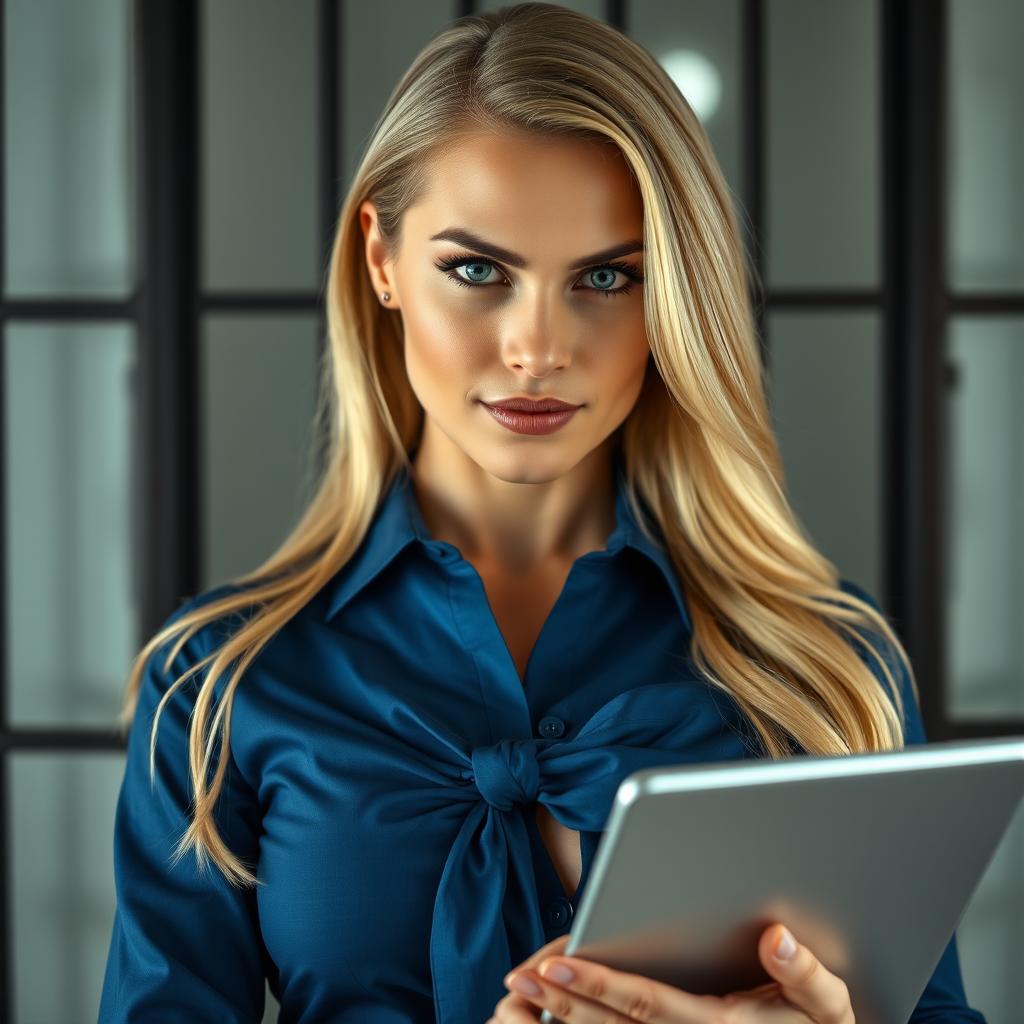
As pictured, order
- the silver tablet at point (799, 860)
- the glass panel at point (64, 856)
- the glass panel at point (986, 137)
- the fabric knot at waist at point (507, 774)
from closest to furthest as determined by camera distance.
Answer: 1. the silver tablet at point (799, 860)
2. the fabric knot at waist at point (507, 774)
3. the glass panel at point (986, 137)
4. the glass panel at point (64, 856)

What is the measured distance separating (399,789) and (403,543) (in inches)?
11.1

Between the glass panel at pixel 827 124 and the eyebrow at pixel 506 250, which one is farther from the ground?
the glass panel at pixel 827 124

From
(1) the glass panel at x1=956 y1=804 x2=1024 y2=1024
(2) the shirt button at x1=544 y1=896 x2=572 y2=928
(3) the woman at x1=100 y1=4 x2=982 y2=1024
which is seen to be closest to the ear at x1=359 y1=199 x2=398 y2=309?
(3) the woman at x1=100 y1=4 x2=982 y2=1024

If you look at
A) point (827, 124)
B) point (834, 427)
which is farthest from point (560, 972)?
point (827, 124)

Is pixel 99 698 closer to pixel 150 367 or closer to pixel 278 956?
pixel 150 367

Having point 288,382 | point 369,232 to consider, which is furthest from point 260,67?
point 369,232

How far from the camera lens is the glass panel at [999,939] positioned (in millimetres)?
1985

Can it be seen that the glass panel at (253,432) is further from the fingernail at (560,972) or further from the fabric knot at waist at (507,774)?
the fingernail at (560,972)

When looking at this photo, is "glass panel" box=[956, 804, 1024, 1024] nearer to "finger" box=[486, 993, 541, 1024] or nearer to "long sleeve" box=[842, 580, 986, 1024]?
"long sleeve" box=[842, 580, 986, 1024]

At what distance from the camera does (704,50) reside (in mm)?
1908

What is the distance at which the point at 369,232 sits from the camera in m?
1.39

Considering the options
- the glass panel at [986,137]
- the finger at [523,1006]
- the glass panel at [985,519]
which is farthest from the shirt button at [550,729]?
the glass panel at [986,137]

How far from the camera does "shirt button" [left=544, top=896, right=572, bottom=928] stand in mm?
1193

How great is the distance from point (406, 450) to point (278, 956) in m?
0.61
